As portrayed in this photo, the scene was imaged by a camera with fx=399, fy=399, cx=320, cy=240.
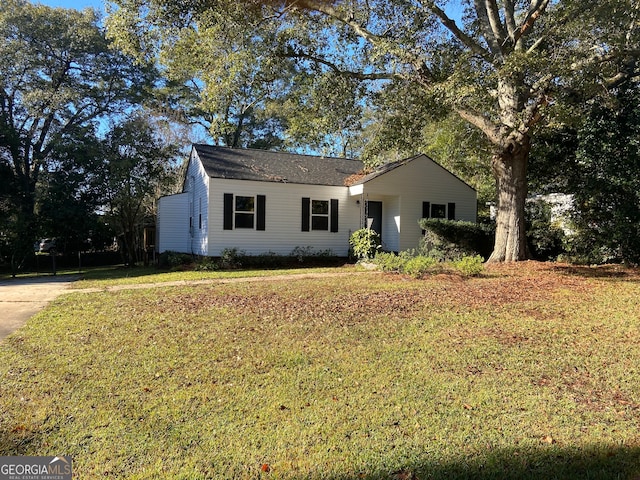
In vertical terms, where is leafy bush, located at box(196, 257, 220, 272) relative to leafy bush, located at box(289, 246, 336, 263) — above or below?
below

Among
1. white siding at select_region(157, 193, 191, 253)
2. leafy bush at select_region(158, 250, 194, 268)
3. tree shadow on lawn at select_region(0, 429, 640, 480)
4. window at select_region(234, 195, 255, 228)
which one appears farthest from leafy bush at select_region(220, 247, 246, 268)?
tree shadow on lawn at select_region(0, 429, 640, 480)

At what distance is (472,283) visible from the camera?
8773 millimetres

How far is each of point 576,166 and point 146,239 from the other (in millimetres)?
18216

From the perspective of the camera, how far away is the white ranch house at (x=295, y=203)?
14.3 m

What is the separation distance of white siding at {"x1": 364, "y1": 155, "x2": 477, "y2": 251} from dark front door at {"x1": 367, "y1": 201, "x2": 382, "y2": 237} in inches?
8.1

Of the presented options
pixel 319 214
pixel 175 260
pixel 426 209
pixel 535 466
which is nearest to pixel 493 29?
pixel 426 209

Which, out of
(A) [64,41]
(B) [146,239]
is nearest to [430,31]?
(B) [146,239]

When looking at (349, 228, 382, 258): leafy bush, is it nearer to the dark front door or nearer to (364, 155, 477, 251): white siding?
(364, 155, 477, 251): white siding

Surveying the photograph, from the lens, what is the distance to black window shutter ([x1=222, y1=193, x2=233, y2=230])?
552 inches

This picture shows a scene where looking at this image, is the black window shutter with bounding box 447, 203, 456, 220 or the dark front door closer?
the dark front door

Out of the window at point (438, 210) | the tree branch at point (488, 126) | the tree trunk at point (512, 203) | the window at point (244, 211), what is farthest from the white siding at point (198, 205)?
the tree trunk at point (512, 203)

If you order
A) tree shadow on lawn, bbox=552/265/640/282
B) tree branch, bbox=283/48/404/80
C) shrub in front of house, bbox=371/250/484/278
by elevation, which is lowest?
tree shadow on lawn, bbox=552/265/640/282

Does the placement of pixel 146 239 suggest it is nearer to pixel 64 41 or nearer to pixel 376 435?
pixel 64 41

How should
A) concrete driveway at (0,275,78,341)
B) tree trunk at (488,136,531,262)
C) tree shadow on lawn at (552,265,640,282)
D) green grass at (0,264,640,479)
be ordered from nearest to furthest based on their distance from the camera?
green grass at (0,264,640,479) → concrete driveway at (0,275,78,341) → tree shadow on lawn at (552,265,640,282) → tree trunk at (488,136,531,262)
